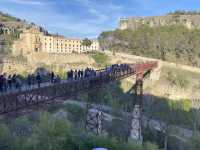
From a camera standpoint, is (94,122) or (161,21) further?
(161,21)

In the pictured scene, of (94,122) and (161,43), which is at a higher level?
(161,43)

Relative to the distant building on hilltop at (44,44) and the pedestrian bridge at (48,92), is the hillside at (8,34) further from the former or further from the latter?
the pedestrian bridge at (48,92)

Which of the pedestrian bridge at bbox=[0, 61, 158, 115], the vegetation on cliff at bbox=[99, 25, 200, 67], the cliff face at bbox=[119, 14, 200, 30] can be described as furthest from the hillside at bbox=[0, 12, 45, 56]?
the pedestrian bridge at bbox=[0, 61, 158, 115]

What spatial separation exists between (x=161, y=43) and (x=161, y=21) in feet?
49.3

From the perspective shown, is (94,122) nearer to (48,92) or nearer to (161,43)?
(48,92)

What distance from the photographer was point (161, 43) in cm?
7662

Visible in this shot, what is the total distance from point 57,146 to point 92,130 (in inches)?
329

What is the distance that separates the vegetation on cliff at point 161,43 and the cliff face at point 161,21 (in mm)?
2502

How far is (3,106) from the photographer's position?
68.2ft

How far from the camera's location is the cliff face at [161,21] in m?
86.5

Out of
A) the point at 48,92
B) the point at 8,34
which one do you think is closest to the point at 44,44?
the point at 8,34

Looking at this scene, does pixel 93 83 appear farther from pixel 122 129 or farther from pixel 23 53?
pixel 23 53

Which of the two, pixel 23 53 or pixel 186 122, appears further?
pixel 23 53

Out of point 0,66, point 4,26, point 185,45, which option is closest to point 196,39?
point 185,45
